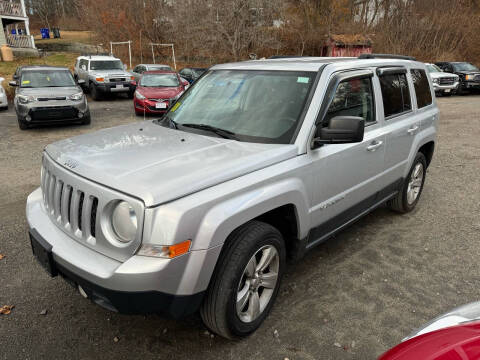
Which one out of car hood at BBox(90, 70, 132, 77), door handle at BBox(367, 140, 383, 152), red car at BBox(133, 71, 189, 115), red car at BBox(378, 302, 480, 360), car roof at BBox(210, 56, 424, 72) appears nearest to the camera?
red car at BBox(378, 302, 480, 360)

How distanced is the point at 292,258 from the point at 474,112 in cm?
1370

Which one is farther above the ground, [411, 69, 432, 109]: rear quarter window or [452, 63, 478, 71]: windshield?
[411, 69, 432, 109]: rear quarter window

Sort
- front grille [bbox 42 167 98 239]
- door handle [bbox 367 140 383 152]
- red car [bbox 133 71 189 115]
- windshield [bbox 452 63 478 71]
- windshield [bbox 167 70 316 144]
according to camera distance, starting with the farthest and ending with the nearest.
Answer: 1. windshield [bbox 452 63 478 71]
2. red car [bbox 133 71 189 115]
3. door handle [bbox 367 140 383 152]
4. windshield [bbox 167 70 316 144]
5. front grille [bbox 42 167 98 239]

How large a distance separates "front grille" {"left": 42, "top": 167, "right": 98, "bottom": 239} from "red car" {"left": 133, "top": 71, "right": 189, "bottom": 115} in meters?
9.10

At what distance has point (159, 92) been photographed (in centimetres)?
1220

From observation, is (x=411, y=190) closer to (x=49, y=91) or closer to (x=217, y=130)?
(x=217, y=130)

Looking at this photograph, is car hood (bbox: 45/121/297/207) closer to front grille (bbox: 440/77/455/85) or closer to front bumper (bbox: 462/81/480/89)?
front grille (bbox: 440/77/455/85)

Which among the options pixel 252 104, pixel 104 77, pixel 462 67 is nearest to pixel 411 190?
pixel 252 104

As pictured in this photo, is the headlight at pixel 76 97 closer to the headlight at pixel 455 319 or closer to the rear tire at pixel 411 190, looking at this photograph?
the rear tire at pixel 411 190

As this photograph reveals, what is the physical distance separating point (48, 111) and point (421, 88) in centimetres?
878

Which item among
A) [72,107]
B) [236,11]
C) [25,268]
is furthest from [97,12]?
[25,268]

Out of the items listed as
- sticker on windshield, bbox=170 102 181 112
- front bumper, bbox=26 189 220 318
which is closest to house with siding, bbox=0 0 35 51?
sticker on windshield, bbox=170 102 181 112

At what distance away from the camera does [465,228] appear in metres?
4.42

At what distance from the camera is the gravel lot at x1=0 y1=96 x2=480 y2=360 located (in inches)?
102
